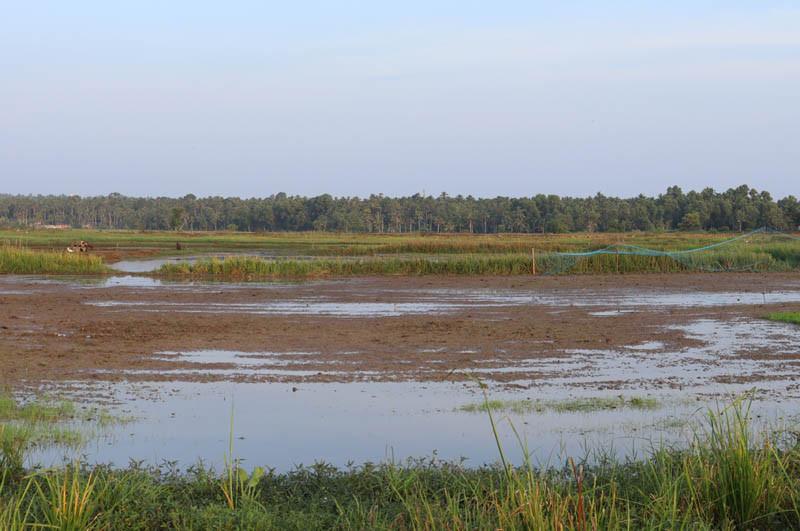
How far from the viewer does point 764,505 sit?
6.30 m

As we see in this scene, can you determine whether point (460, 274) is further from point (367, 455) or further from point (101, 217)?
point (101, 217)

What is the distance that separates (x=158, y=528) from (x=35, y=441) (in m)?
3.78

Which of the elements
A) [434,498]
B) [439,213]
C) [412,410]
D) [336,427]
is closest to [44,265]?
[412,410]

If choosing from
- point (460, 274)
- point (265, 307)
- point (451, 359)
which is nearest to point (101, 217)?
point (460, 274)

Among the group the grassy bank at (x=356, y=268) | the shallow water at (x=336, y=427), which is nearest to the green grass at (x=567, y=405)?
the shallow water at (x=336, y=427)

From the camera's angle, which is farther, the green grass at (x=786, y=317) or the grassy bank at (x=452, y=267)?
the grassy bank at (x=452, y=267)

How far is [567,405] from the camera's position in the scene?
11.4 metres

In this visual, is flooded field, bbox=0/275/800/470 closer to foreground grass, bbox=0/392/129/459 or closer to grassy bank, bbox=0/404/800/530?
foreground grass, bbox=0/392/129/459

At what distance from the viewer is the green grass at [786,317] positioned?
20753 millimetres

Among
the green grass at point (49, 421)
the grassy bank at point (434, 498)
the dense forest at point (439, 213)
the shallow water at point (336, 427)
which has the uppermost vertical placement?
the dense forest at point (439, 213)

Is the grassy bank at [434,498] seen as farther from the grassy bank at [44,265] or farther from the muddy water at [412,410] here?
the grassy bank at [44,265]

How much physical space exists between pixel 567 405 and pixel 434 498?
4.95 meters

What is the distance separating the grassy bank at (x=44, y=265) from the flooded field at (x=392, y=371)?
12978 millimetres

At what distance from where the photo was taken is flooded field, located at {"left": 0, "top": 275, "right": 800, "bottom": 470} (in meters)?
9.85
